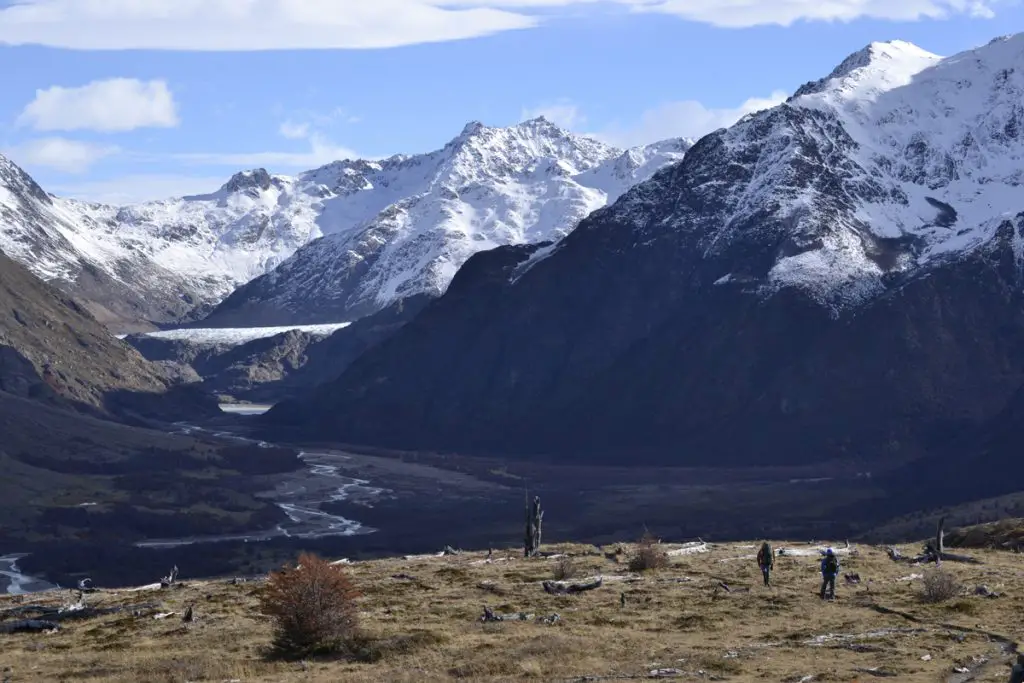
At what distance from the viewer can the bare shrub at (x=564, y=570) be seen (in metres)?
72.2

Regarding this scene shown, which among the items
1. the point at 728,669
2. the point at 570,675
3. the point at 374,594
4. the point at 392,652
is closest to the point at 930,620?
the point at 728,669

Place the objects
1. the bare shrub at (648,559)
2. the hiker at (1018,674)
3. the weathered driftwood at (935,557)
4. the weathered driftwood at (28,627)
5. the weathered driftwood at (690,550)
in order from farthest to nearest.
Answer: the weathered driftwood at (690,550)
the weathered driftwood at (935,557)
the bare shrub at (648,559)
the weathered driftwood at (28,627)
the hiker at (1018,674)

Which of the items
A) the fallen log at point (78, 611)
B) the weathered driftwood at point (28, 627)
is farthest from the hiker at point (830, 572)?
the weathered driftwood at point (28, 627)

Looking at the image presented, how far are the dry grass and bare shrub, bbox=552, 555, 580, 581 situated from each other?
53 cm

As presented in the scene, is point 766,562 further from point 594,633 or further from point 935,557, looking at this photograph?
point 594,633

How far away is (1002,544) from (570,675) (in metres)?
45.7

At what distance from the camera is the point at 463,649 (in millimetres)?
54969

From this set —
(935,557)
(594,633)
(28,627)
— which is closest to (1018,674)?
(594,633)

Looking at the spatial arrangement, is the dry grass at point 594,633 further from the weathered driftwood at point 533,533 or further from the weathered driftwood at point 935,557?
the weathered driftwood at point 533,533

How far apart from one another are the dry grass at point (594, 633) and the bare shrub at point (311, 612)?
2.87 ft

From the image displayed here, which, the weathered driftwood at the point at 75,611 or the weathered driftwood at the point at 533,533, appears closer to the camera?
the weathered driftwood at the point at 75,611

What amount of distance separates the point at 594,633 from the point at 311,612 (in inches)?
390

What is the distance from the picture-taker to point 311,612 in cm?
5788

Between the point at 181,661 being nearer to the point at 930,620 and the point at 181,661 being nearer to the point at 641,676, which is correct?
the point at 641,676
